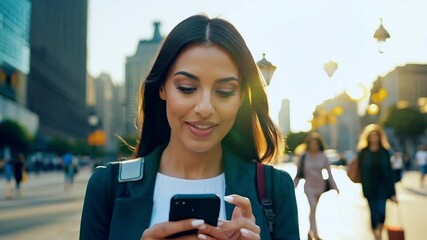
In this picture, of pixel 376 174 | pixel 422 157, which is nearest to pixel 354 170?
pixel 376 174

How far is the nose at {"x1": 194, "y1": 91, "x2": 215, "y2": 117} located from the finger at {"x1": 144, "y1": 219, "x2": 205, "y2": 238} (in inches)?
17.9

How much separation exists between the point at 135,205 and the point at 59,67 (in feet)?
396

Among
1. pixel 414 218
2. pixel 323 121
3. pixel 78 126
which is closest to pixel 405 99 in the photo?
pixel 78 126

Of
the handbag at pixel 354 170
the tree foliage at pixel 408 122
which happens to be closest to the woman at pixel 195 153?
the handbag at pixel 354 170

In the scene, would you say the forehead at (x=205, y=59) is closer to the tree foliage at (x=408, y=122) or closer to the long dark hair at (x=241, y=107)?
the long dark hair at (x=241, y=107)

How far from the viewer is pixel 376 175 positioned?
31.2ft

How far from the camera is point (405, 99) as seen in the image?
396ft

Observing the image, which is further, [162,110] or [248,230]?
[162,110]

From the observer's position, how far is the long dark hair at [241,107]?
2.38 metres

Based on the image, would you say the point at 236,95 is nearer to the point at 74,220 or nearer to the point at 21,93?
the point at 74,220

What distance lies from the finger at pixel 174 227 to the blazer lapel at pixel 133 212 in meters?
0.30

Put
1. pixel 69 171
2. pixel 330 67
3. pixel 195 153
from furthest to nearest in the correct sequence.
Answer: pixel 69 171
pixel 330 67
pixel 195 153

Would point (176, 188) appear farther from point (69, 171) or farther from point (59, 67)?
point (59, 67)

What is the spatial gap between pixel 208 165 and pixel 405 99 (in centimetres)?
12340
